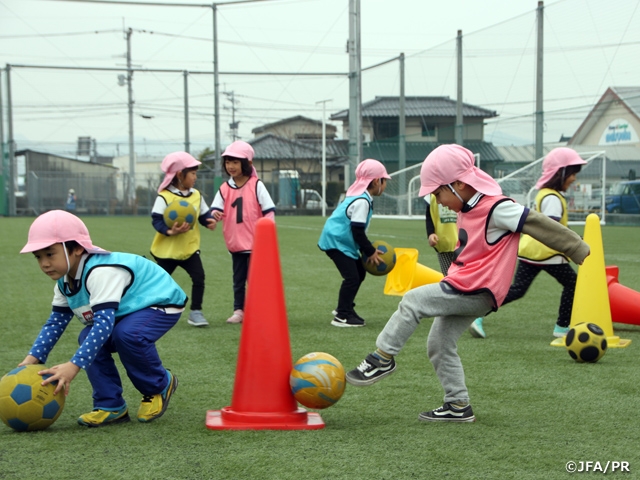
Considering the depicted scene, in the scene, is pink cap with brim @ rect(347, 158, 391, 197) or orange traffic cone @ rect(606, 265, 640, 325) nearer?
orange traffic cone @ rect(606, 265, 640, 325)

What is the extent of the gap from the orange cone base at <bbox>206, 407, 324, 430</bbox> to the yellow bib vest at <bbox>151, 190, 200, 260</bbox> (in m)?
3.73

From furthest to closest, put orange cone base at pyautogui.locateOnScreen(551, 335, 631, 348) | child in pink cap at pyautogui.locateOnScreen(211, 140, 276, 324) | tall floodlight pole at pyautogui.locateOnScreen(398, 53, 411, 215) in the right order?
tall floodlight pole at pyautogui.locateOnScreen(398, 53, 411, 215) < child in pink cap at pyautogui.locateOnScreen(211, 140, 276, 324) < orange cone base at pyautogui.locateOnScreen(551, 335, 631, 348)

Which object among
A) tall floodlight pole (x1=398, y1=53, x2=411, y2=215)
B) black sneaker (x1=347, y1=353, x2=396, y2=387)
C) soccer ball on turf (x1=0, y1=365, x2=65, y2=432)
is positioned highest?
tall floodlight pole (x1=398, y1=53, x2=411, y2=215)

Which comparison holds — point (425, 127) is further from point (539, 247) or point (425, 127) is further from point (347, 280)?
point (539, 247)

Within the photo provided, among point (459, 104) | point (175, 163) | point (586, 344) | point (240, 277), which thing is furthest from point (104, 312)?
point (459, 104)

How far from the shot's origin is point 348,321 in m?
7.86

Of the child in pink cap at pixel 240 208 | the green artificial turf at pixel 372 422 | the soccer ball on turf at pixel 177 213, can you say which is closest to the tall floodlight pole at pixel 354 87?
the child in pink cap at pixel 240 208

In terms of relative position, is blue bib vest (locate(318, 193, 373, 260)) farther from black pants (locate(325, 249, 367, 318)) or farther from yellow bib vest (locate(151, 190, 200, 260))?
yellow bib vest (locate(151, 190, 200, 260))

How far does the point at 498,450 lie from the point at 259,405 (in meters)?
1.21

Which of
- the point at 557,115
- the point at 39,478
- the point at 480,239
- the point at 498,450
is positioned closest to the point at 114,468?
the point at 39,478

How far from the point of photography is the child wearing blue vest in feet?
13.1

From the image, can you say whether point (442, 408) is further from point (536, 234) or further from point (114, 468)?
point (114, 468)

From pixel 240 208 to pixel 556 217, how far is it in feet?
10.1

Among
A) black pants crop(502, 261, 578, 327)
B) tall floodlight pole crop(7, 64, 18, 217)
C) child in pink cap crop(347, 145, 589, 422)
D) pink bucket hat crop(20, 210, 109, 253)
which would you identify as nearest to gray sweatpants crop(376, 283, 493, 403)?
child in pink cap crop(347, 145, 589, 422)
